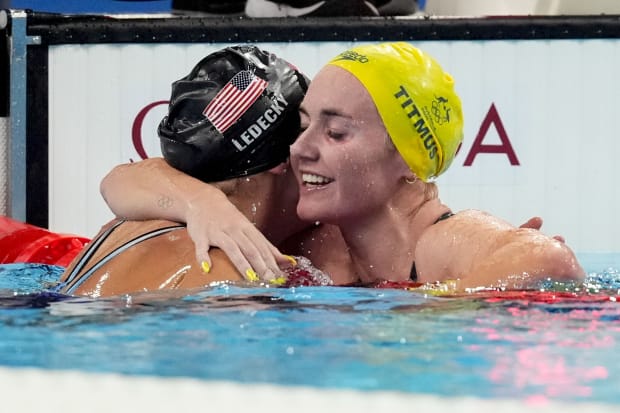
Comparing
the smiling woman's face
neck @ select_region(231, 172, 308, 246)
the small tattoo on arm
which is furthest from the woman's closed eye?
the small tattoo on arm

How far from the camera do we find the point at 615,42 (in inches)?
174

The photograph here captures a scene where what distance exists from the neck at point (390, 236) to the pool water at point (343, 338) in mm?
344

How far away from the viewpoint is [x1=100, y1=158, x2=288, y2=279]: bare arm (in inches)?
98.3

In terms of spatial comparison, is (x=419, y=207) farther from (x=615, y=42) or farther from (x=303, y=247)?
(x=615, y=42)

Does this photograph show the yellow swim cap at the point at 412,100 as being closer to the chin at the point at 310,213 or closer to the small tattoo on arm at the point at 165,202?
the chin at the point at 310,213

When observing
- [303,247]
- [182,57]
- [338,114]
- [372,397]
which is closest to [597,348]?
[372,397]

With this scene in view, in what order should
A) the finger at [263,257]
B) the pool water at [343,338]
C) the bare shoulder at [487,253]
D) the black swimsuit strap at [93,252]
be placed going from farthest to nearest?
the black swimsuit strap at [93,252], the finger at [263,257], the bare shoulder at [487,253], the pool water at [343,338]

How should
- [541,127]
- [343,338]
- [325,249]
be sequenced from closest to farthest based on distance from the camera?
[343,338] < [325,249] < [541,127]

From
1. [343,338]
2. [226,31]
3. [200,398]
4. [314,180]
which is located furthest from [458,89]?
[200,398]

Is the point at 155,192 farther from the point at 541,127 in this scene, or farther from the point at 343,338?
the point at 541,127

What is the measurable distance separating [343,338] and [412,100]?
1.24 m

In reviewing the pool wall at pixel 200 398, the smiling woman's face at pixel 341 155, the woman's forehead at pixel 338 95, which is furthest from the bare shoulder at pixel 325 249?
the pool wall at pixel 200 398

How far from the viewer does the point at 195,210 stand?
103 inches

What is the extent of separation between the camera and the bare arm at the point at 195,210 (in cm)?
250
